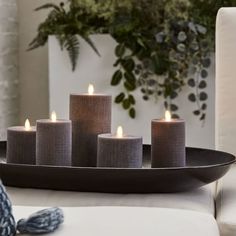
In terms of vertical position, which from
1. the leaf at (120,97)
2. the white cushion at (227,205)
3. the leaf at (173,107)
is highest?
the leaf at (120,97)

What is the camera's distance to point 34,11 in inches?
132

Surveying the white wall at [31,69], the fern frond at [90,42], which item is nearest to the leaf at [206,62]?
the fern frond at [90,42]

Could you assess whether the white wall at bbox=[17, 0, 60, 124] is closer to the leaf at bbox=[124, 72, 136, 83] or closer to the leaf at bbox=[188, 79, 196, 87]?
the leaf at bbox=[124, 72, 136, 83]

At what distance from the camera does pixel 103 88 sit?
117 inches

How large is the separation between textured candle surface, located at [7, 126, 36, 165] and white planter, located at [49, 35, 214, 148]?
5.00 feet

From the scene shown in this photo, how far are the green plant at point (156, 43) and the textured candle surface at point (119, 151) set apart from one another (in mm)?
1550

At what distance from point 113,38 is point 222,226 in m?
1.85

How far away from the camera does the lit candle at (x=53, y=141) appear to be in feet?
4.53

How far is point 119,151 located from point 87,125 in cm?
15

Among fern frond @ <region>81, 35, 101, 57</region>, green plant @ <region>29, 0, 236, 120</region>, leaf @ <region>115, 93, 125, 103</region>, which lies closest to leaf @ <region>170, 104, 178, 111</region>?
green plant @ <region>29, 0, 236, 120</region>

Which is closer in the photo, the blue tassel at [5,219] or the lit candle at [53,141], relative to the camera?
the blue tassel at [5,219]

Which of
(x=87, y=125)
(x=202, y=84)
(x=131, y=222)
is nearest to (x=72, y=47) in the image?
(x=202, y=84)

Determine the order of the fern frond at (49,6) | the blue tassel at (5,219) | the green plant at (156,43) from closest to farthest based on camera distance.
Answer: the blue tassel at (5,219) < the green plant at (156,43) < the fern frond at (49,6)

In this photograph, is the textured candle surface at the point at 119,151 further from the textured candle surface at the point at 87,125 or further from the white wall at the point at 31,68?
the white wall at the point at 31,68
